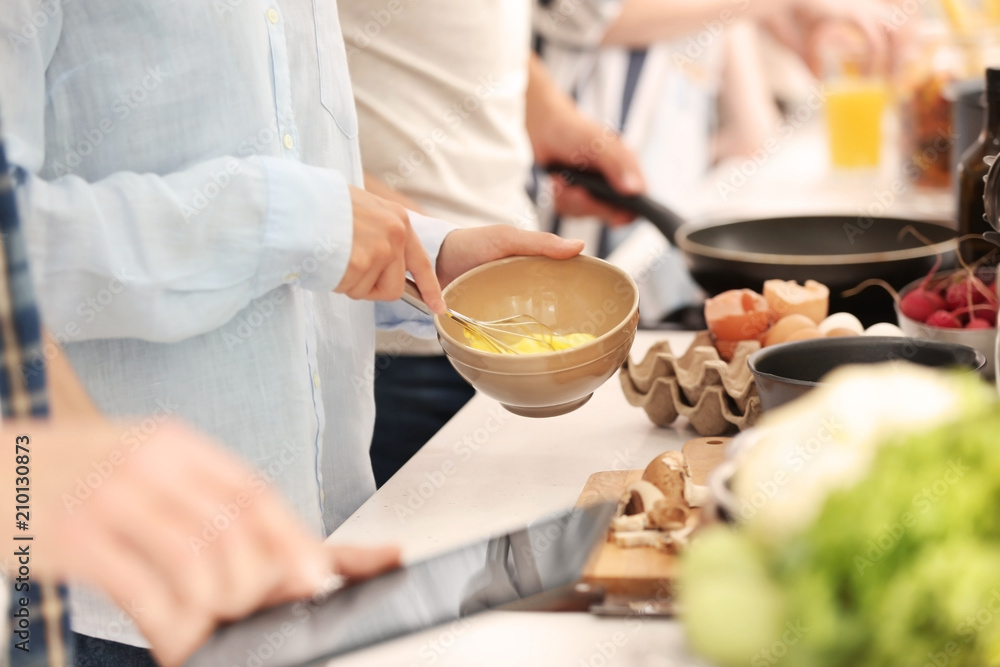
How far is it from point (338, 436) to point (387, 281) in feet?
1.00

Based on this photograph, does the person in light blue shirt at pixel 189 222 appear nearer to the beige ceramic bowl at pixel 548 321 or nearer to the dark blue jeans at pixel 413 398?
the beige ceramic bowl at pixel 548 321

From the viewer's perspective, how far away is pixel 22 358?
64 centimetres

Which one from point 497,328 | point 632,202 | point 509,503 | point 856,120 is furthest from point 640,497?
point 856,120

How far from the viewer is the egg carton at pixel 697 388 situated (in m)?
1.07

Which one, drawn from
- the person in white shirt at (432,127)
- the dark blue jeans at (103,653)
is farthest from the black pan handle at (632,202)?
the dark blue jeans at (103,653)

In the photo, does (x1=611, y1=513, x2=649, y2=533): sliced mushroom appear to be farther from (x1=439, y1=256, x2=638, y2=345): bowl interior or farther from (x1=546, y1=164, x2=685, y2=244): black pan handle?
(x1=546, y1=164, x2=685, y2=244): black pan handle

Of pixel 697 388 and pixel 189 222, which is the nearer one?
pixel 189 222

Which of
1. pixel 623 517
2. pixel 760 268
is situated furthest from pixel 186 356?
pixel 760 268

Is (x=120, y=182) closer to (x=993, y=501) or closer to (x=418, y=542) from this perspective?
(x=418, y=542)

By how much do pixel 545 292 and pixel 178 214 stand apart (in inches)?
16.2

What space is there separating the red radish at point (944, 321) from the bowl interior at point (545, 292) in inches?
14.1

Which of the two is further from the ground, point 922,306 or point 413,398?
point 922,306

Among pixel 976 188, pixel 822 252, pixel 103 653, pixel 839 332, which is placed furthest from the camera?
pixel 822 252

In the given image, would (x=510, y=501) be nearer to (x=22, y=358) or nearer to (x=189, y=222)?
(x=189, y=222)
